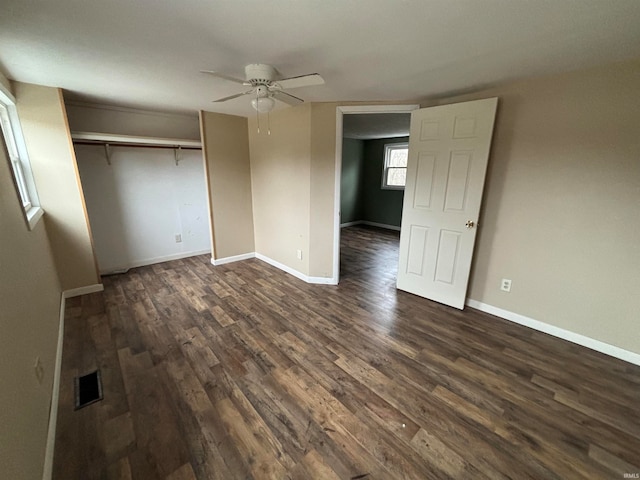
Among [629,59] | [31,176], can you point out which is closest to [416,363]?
[629,59]

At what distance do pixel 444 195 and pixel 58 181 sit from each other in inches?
164

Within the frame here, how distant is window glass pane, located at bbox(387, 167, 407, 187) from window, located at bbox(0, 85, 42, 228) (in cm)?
646

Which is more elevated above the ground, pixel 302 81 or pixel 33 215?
pixel 302 81

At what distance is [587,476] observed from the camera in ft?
4.21

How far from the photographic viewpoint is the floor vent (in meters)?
1.65

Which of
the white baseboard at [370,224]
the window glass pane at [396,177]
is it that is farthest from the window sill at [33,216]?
the window glass pane at [396,177]

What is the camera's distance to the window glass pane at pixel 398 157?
21.4 feet

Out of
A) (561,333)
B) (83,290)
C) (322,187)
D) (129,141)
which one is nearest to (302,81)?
(322,187)

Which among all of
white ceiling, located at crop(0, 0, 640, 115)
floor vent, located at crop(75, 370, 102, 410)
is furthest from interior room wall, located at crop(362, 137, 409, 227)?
floor vent, located at crop(75, 370, 102, 410)

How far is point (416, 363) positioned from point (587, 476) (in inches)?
38.0

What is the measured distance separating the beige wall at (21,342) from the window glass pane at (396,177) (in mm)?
6510

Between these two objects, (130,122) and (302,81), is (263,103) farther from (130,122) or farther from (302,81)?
(130,122)

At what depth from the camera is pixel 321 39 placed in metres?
1.59

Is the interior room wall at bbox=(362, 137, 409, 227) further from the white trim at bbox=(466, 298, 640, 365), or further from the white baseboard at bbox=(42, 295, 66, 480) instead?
the white baseboard at bbox=(42, 295, 66, 480)
